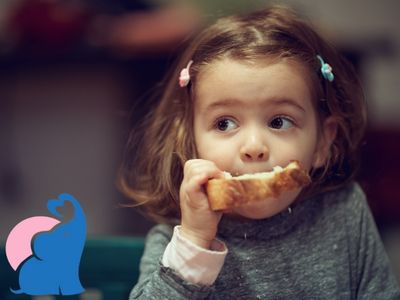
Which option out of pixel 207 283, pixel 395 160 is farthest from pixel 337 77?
pixel 395 160

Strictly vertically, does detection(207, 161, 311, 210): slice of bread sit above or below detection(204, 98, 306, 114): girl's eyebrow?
below

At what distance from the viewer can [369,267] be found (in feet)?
2.65

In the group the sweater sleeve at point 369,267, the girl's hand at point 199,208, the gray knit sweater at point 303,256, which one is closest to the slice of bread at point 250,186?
the girl's hand at point 199,208

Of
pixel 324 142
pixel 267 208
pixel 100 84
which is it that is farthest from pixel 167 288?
pixel 100 84

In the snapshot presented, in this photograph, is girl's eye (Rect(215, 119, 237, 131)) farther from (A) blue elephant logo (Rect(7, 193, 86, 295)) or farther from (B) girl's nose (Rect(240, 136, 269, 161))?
(A) blue elephant logo (Rect(7, 193, 86, 295))

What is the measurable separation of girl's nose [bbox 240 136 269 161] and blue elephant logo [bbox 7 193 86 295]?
0.61 feet

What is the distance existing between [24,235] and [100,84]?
181cm

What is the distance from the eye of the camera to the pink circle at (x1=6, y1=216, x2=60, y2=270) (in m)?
0.59

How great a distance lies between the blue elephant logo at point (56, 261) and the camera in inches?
22.6

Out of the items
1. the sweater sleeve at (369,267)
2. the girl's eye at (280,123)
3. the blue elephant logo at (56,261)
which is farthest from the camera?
the sweater sleeve at (369,267)

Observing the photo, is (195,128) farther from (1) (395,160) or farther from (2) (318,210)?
(1) (395,160)

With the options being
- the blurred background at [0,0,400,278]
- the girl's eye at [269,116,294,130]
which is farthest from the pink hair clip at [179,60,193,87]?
the blurred background at [0,0,400,278]

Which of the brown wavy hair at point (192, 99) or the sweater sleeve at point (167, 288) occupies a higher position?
the brown wavy hair at point (192, 99)

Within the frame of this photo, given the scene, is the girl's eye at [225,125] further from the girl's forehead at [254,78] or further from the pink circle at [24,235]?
the pink circle at [24,235]
